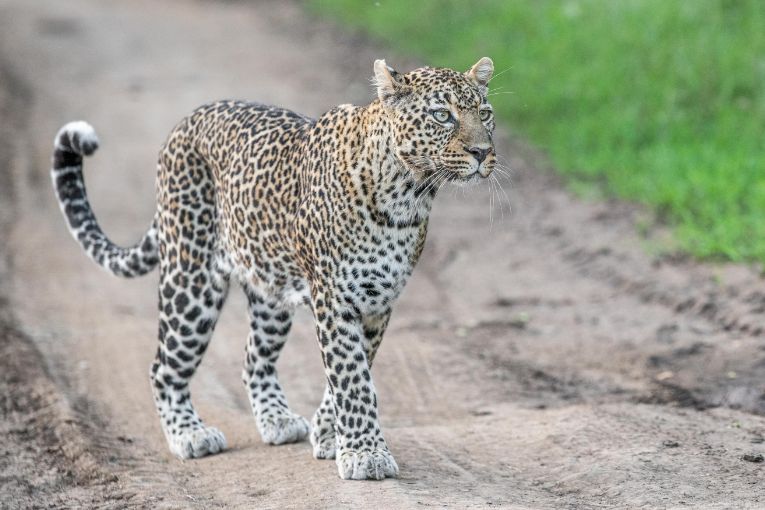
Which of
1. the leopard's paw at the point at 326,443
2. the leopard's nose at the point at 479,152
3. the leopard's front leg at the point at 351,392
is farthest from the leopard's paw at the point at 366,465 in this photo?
the leopard's nose at the point at 479,152

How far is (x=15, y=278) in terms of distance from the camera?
1059cm

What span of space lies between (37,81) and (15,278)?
7.14 meters

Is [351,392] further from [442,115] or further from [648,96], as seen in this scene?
[648,96]

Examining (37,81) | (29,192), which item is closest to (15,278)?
(29,192)

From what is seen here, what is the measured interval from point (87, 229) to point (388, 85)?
247 cm

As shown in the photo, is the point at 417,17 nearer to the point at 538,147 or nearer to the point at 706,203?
the point at 538,147

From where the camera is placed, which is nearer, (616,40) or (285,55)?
(616,40)

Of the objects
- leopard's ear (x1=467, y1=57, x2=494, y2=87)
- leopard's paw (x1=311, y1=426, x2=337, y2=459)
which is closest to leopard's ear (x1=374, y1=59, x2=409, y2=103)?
leopard's ear (x1=467, y1=57, x2=494, y2=87)

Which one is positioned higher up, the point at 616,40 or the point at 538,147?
the point at 616,40

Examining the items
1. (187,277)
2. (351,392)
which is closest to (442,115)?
(351,392)

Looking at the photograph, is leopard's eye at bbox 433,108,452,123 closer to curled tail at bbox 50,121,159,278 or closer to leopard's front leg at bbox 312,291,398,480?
leopard's front leg at bbox 312,291,398,480

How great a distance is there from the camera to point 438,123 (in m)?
5.74

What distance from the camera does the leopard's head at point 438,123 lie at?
571 centimetres

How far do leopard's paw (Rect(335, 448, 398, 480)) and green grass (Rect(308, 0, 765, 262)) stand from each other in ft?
15.4
